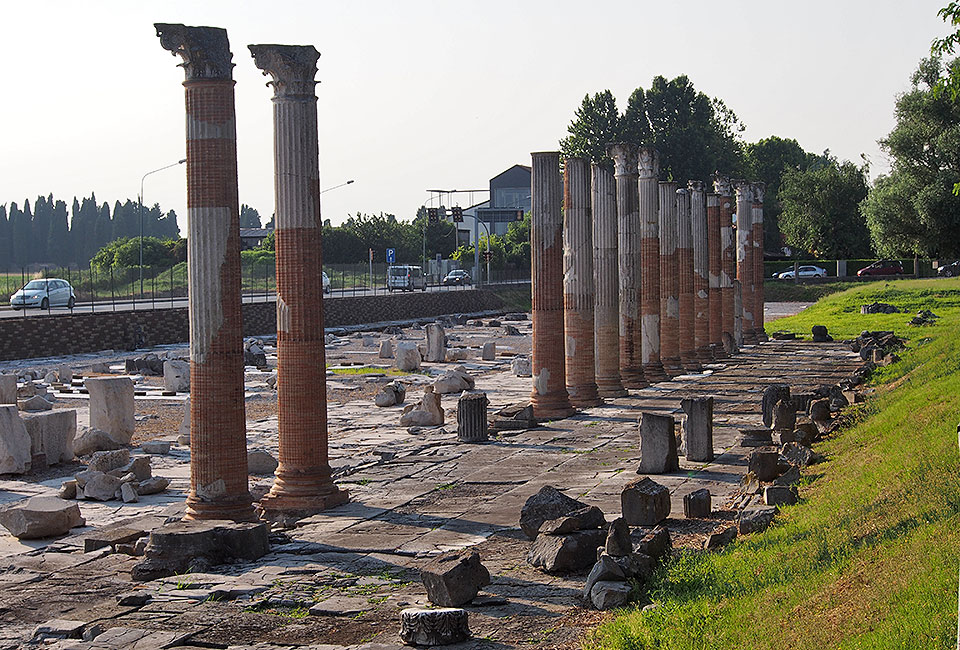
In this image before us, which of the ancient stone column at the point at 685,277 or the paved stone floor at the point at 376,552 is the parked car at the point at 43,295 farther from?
the paved stone floor at the point at 376,552

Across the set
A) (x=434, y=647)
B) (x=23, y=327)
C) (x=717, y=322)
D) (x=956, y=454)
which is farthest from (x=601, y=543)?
(x=23, y=327)

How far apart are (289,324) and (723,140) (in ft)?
257

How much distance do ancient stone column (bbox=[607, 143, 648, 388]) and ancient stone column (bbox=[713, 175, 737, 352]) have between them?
378 inches

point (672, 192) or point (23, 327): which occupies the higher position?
point (672, 192)

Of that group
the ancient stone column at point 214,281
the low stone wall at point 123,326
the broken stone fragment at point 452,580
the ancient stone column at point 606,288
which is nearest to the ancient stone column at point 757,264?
the ancient stone column at point 606,288

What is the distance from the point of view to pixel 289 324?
14.1m

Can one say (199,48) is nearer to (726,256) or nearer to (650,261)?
(650,261)

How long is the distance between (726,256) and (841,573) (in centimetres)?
3041

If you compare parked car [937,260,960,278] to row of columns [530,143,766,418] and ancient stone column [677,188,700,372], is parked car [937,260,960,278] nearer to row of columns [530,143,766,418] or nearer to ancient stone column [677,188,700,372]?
row of columns [530,143,766,418]

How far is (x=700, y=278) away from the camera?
1353 inches

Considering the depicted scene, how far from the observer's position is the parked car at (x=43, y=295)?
152ft

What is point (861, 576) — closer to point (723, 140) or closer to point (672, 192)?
point (672, 192)

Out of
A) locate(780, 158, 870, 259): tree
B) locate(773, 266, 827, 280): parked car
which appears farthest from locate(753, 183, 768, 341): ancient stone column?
locate(780, 158, 870, 259): tree

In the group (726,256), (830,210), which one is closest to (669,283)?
(726,256)
